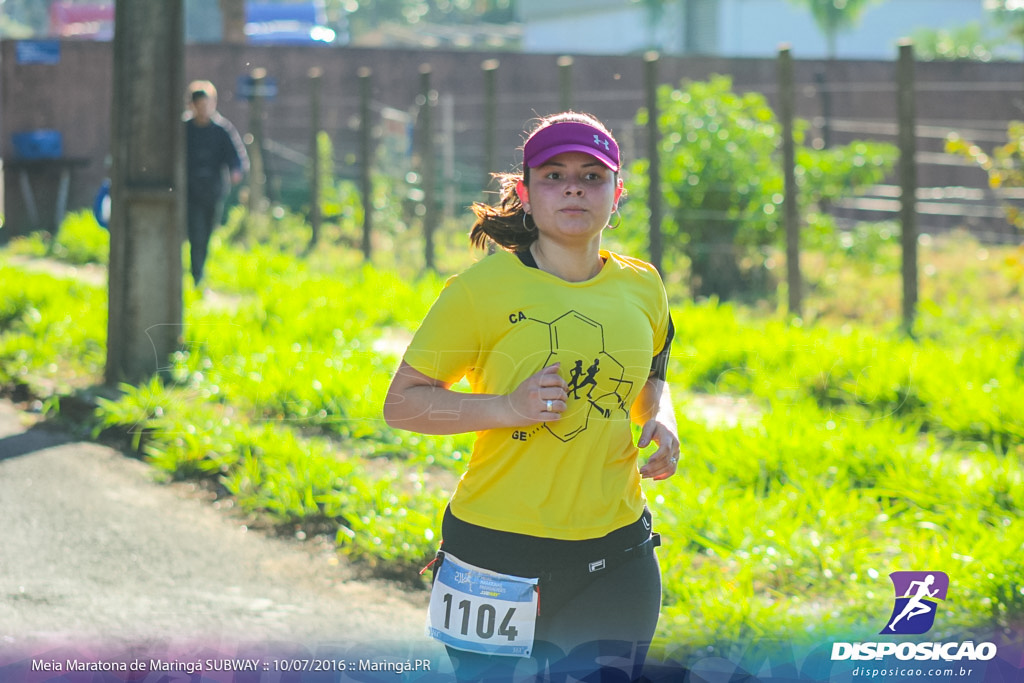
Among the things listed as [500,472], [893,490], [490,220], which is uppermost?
[490,220]

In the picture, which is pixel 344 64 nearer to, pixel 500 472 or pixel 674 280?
pixel 674 280

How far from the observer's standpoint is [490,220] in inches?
111

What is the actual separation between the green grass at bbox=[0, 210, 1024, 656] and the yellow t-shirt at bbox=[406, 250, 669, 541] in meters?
1.48

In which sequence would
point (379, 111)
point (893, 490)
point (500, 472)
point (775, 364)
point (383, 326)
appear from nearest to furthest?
point (500, 472) < point (893, 490) < point (775, 364) < point (383, 326) < point (379, 111)

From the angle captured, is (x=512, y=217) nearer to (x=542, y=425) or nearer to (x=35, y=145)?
(x=542, y=425)

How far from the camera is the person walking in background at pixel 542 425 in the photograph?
8.48 feet

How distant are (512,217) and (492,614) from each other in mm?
866

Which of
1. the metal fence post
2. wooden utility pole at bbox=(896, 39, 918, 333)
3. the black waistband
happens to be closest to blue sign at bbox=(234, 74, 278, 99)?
the metal fence post

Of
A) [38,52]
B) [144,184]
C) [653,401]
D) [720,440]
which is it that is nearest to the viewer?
[653,401]

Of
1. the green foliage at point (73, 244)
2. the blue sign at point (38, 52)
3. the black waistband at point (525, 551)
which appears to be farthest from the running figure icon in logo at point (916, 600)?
the blue sign at point (38, 52)

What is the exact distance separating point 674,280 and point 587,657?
8.91 metres

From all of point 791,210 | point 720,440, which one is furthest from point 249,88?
point 720,440

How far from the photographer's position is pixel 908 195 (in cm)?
861

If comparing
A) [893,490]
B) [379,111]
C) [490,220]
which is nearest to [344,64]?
[379,111]
